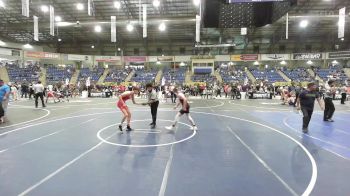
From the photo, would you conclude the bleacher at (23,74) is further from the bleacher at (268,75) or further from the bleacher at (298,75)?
the bleacher at (298,75)

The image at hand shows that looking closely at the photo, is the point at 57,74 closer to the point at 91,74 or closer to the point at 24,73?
the point at 24,73

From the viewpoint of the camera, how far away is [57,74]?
40.1m

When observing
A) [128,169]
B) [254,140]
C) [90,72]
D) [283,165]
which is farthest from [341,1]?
[90,72]

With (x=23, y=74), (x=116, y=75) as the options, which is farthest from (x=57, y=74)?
(x=116, y=75)

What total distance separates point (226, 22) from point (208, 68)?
124 feet

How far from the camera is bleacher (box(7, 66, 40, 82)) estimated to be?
37.0 meters

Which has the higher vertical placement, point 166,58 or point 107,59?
point 166,58

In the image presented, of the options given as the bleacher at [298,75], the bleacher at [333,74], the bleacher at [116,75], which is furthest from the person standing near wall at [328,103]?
the bleacher at [116,75]

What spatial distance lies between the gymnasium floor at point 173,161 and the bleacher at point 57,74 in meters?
31.7

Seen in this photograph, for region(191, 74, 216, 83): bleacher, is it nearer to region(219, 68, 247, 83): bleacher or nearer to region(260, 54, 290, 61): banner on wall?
region(219, 68, 247, 83): bleacher

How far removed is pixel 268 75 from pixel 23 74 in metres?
37.1

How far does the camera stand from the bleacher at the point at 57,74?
38.3 meters

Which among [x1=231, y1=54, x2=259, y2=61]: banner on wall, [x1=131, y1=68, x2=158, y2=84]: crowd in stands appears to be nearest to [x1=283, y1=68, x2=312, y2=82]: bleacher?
[x1=231, y1=54, x2=259, y2=61]: banner on wall

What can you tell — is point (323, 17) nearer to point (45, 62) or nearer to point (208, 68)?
point (208, 68)
